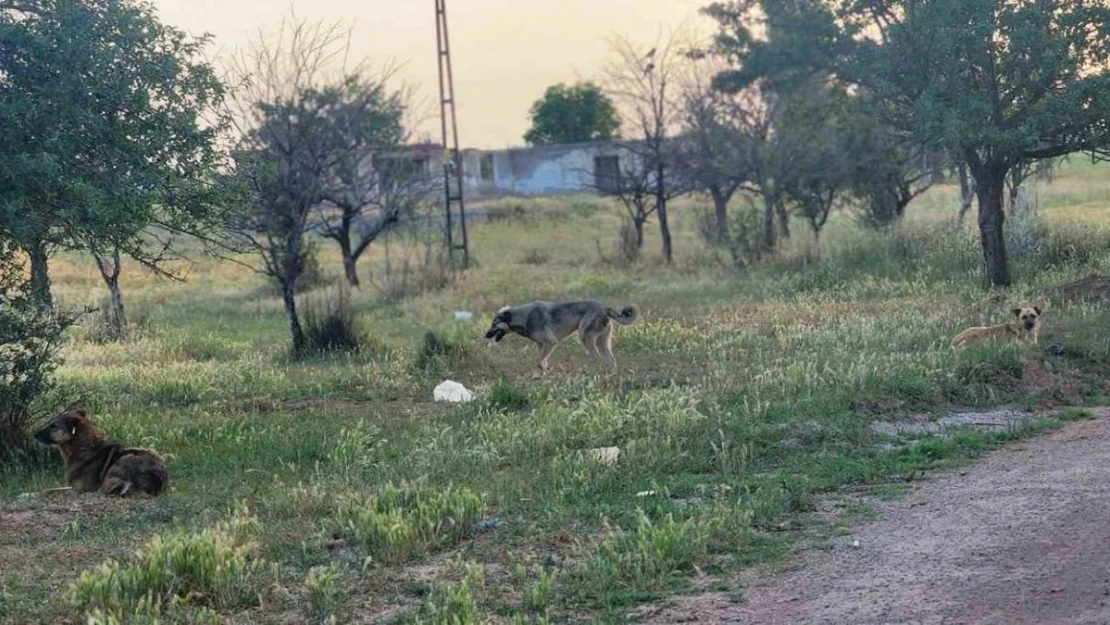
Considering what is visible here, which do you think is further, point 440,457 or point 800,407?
point 800,407

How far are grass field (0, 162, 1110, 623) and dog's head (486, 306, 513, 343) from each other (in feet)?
1.13

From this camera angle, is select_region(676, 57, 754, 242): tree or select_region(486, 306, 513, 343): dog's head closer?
select_region(486, 306, 513, 343): dog's head

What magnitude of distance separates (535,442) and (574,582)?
3599 millimetres

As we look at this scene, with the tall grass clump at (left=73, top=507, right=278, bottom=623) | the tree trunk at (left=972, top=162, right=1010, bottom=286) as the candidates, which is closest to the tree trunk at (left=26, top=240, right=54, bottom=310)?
the tall grass clump at (left=73, top=507, right=278, bottom=623)

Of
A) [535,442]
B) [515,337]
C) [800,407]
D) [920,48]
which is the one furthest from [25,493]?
[920,48]

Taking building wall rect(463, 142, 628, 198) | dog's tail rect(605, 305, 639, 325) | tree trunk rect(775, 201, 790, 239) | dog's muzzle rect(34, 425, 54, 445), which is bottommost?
dog's tail rect(605, 305, 639, 325)

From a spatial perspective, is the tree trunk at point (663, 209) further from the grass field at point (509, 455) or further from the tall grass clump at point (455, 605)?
the tall grass clump at point (455, 605)

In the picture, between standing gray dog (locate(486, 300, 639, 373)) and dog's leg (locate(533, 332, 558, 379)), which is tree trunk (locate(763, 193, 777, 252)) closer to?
standing gray dog (locate(486, 300, 639, 373))

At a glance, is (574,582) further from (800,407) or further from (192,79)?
(192,79)

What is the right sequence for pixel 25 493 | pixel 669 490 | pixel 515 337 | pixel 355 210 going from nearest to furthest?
1. pixel 669 490
2. pixel 25 493
3. pixel 515 337
4. pixel 355 210

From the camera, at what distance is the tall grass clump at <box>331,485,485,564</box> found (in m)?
7.41

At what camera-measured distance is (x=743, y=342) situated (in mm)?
16297

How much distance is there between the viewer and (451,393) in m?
13.9

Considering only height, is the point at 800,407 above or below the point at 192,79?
below
